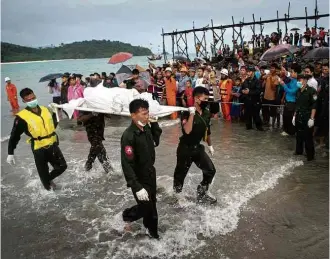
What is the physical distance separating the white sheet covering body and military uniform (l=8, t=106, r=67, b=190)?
626mm

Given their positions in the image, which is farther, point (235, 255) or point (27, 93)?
point (27, 93)

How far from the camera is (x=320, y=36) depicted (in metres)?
18.5

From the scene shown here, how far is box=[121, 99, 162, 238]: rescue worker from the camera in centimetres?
345

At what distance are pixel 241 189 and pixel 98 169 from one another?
3.02 m

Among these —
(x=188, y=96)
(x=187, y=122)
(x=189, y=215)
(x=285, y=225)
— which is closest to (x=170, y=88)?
(x=188, y=96)

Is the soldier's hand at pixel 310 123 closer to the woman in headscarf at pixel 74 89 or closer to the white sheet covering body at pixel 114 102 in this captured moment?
the white sheet covering body at pixel 114 102

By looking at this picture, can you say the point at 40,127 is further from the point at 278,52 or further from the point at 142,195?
the point at 278,52

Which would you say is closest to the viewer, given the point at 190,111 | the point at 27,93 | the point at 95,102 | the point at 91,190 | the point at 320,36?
the point at 190,111

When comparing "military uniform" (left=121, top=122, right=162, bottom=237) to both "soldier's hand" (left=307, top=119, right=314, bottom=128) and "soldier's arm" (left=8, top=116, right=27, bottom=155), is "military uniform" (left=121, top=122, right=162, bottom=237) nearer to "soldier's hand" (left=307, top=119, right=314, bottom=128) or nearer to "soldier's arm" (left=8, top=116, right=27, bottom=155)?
"soldier's arm" (left=8, top=116, right=27, bottom=155)

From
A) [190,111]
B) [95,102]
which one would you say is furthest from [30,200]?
[190,111]

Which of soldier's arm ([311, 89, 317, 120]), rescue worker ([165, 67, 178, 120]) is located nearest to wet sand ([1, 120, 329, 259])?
soldier's arm ([311, 89, 317, 120])

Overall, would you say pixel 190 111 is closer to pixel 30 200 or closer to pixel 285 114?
pixel 30 200

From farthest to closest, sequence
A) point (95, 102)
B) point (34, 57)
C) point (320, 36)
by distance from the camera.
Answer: point (34, 57) → point (320, 36) → point (95, 102)

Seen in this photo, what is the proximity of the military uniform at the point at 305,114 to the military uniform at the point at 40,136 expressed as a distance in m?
4.65
